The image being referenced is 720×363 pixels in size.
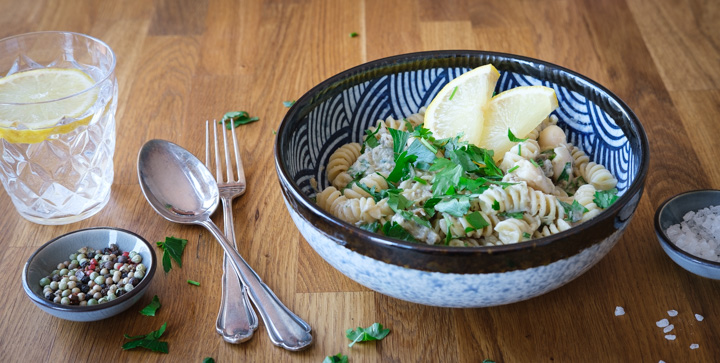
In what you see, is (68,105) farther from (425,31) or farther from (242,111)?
(425,31)

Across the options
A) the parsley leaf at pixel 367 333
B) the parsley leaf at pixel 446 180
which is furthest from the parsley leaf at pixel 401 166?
the parsley leaf at pixel 367 333

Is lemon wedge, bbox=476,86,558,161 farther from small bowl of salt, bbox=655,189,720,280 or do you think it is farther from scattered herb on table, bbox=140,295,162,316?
scattered herb on table, bbox=140,295,162,316

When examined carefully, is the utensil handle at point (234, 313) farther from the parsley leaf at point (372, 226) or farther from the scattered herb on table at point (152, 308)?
the parsley leaf at point (372, 226)

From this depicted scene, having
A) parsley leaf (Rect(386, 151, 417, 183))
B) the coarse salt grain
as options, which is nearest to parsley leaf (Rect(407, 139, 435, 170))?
parsley leaf (Rect(386, 151, 417, 183))

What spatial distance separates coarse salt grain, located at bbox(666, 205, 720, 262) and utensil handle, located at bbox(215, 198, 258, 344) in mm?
1049

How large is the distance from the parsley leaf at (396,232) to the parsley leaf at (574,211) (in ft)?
1.18

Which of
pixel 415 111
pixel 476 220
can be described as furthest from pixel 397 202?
pixel 415 111

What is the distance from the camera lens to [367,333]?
1517mm

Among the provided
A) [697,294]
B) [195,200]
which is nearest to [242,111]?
[195,200]

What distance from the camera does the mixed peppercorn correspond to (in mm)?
1583

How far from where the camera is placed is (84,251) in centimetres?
171

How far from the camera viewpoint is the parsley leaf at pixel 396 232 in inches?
57.9

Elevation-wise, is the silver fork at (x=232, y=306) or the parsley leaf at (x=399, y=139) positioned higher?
the parsley leaf at (x=399, y=139)

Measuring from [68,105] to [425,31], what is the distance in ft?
4.84
